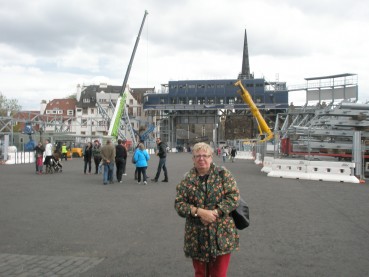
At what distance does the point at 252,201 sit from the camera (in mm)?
10344

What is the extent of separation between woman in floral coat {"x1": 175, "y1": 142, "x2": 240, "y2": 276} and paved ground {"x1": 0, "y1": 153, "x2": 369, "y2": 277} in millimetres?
1409

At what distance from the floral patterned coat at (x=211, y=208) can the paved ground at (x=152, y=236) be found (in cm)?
148

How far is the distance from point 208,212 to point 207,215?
1.0 inches

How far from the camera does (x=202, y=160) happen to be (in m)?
3.37

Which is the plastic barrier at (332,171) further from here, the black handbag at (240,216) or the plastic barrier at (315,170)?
the black handbag at (240,216)

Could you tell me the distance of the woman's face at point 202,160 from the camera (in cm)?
336

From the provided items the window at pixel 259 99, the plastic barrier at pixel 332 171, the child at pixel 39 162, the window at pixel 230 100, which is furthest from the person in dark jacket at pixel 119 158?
the window at pixel 259 99

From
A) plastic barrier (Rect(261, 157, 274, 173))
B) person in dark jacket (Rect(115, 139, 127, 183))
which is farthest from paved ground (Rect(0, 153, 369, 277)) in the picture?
plastic barrier (Rect(261, 157, 274, 173))

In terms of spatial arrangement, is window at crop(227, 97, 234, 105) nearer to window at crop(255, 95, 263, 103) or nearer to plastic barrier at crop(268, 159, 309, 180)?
window at crop(255, 95, 263, 103)

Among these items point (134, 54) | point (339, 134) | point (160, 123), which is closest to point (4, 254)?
point (339, 134)

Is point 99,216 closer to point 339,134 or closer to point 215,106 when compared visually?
point 339,134

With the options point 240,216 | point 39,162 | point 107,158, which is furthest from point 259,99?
point 240,216

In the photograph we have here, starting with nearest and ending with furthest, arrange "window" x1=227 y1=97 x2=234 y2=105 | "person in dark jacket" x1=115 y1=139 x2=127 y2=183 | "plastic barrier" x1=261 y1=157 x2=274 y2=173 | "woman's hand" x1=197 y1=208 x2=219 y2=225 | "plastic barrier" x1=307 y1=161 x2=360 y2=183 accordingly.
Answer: "woman's hand" x1=197 y1=208 x2=219 y2=225
"person in dark jacket" x1=115 y1=139 x2=127 y2=183
"plastic barrier" x1=307 y1=161 x2=360 y2=183
"plastic barrier" x1=261 y1=157 x2=274 y2=173
"window" x1=227 y1=97 x2=234 y2=105

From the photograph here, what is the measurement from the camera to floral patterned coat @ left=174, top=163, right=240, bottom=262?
3225 mm
